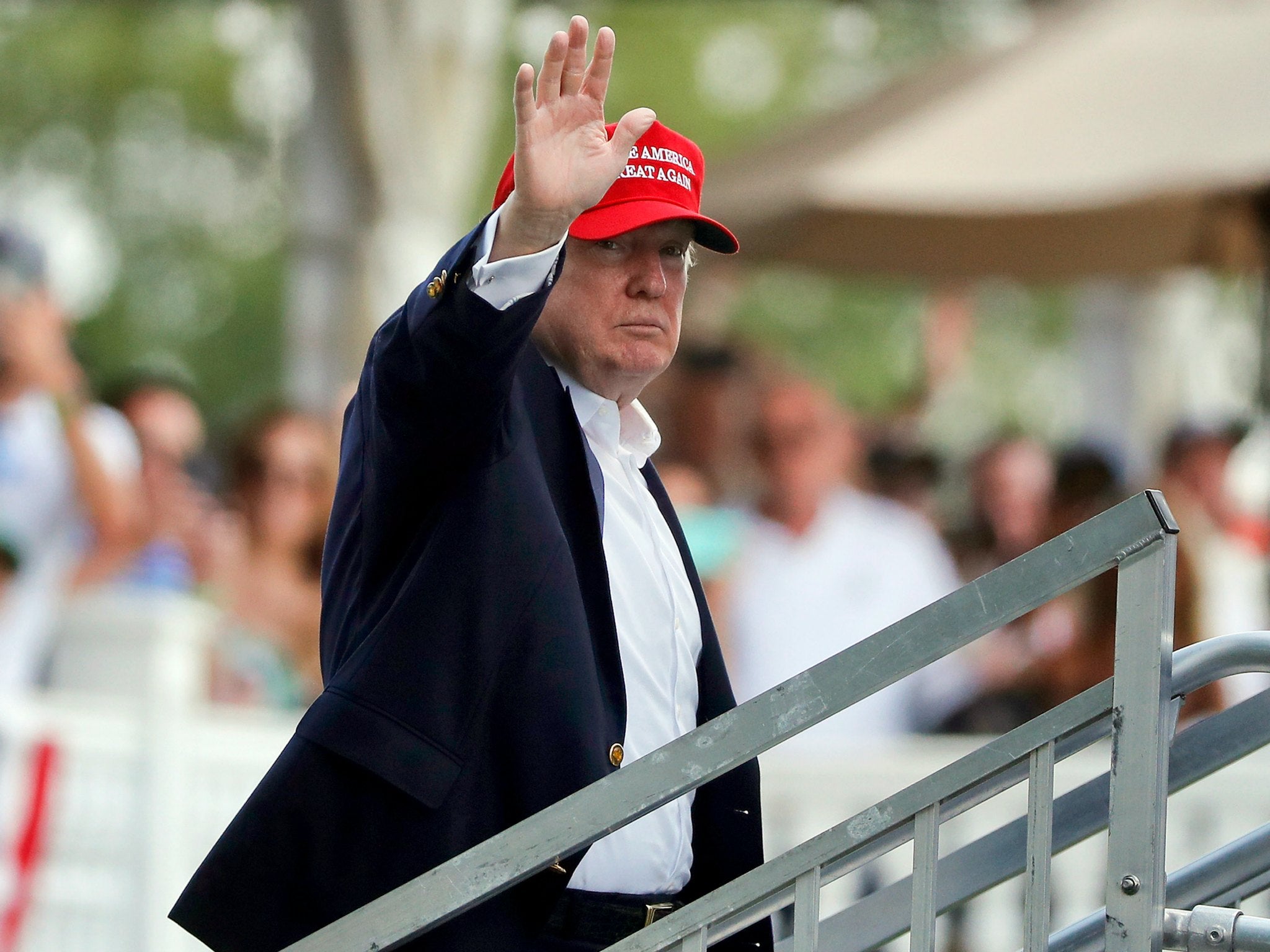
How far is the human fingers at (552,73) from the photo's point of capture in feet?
6.55

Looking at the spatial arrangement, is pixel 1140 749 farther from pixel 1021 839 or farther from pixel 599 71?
pixel 599 71

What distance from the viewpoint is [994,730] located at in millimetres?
5488

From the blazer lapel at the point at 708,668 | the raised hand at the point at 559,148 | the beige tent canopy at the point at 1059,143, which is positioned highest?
the beige tent canopy at the point at 1059,143

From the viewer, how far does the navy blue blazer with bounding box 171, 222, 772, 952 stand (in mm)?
1993

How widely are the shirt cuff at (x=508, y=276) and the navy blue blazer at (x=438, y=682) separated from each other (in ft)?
0.05

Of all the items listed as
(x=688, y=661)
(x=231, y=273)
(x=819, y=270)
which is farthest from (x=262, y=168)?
(x=688, y=661)

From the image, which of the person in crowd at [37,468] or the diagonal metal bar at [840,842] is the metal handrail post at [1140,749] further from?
the person in crowd at [37,468]

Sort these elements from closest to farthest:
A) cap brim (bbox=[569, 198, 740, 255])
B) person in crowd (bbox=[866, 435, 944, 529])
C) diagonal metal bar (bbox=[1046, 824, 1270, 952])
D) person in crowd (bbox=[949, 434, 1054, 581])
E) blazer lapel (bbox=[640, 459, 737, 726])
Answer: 1. diagonal metal bar (bbox=[1046, 824, 1270, 952])
2. cap brim (bbox=[569, 198, 740, 255])
3. blazer lapel (bbox=[640, 459, 737, 726])
4. person in crowd (bbox=[949, 434, 1054, 581])
5. person in crowd (bbox=[866, 435, 944, 529])

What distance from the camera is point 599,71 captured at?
81.1 inches

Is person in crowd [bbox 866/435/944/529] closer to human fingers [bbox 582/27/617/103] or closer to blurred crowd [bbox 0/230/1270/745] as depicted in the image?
blurred crowd [bbox 0/230/1270/745]

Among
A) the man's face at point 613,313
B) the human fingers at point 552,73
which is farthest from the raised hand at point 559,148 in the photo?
the man's face at point 613,313

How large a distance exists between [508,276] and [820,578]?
385cm

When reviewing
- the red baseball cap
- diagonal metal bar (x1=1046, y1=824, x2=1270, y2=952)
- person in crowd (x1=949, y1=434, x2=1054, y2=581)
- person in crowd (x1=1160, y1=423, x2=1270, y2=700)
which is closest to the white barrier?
person in crowd (x1=1160, y1=423, x2=1270, y2=700)

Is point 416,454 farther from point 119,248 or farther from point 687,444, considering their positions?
point 119,248
